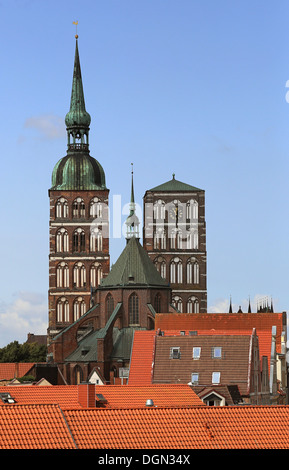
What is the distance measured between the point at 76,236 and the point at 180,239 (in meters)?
11.1

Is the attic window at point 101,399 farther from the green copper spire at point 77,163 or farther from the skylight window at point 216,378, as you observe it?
the green copper spire at point 77,163

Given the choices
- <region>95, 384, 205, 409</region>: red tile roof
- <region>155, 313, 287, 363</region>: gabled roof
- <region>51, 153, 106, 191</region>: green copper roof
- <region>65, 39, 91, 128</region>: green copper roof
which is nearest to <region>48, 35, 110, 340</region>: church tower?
<region>51, 153, 106, 191</region>: green copper roof

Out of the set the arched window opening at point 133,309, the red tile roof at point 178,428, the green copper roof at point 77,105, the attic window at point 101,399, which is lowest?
the red tile roof at point 178,428

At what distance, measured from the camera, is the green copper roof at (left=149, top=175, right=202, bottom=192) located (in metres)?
127

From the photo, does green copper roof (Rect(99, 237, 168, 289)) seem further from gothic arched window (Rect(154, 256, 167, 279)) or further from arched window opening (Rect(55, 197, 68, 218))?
arched window opening (Rect(55, 197, 68, 218))

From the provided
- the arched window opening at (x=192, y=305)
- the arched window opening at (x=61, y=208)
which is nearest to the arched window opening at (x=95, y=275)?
the arched window opening at (x=61, y=208)

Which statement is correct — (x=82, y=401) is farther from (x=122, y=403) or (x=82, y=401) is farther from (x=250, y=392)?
(x=250, y=392)

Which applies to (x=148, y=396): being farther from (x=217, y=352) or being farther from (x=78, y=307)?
(x=78, y=307)

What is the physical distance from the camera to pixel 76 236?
407 ft

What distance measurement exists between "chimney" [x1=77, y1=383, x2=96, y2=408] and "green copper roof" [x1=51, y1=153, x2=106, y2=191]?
83848 millimetres

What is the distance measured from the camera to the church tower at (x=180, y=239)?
12419 cm

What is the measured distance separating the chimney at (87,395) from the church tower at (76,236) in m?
80.2
